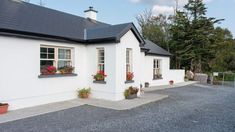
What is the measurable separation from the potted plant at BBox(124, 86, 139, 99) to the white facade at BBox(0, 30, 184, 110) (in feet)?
0.83

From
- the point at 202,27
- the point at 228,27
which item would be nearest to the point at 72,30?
the point at 202,27

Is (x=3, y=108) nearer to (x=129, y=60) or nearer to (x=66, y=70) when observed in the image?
(x=66, y=70)

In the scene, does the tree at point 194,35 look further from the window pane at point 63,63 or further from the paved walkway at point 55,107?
the window pane at point 63,63

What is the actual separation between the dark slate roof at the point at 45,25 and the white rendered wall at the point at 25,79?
18.5 inches

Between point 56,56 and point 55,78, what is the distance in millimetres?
1194

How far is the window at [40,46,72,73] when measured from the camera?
10258 millimetres

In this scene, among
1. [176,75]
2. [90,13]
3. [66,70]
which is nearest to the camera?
[66,70]

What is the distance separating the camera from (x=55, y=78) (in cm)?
1052

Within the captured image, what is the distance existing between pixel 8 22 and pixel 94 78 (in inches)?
205

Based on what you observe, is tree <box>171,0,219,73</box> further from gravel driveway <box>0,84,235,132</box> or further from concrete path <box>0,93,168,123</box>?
gravel driveway <box>0,84,235,132</box>

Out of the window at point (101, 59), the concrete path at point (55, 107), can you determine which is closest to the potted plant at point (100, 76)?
the window at point (101, 59)

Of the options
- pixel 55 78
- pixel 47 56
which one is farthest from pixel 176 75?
pixel 47 56

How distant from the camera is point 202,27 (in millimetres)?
26312

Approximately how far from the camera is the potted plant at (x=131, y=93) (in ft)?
38.1
